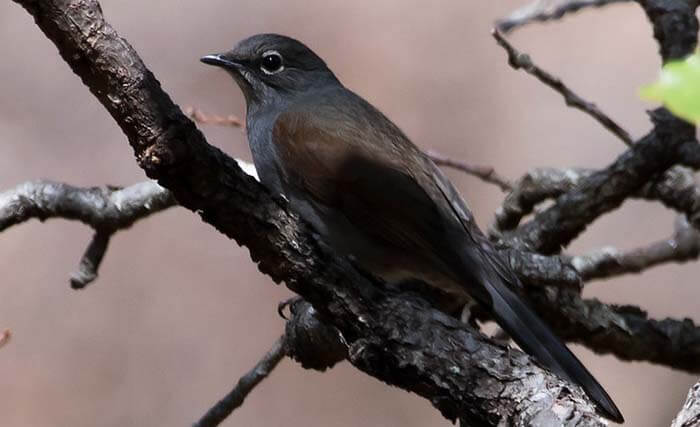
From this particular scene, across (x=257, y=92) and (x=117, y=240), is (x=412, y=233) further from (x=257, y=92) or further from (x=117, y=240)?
(x=117, y=240)

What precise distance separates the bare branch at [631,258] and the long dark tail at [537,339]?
2.50 ft

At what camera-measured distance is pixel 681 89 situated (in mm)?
1209

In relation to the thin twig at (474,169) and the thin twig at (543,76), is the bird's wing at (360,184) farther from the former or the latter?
the thin twig at (543,76)

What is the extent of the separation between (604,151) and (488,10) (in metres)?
1.21

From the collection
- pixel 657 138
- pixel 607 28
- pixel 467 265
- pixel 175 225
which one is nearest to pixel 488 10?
pixel 607 28

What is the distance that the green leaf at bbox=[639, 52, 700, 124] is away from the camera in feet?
3.92

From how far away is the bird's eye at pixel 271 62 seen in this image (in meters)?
5.13

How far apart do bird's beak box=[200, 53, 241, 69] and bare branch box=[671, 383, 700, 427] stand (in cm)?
293

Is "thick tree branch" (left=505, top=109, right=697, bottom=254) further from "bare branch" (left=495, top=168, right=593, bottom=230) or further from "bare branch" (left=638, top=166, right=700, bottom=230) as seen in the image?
"bare branch" (left=638, top=166, right=700, bottom=230)

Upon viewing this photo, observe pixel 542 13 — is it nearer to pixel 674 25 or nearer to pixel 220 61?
pixel 674 25

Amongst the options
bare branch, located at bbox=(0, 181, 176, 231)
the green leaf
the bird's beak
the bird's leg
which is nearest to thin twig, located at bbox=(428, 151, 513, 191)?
the bird's leg

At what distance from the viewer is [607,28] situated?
23.3 feet

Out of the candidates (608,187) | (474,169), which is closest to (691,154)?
(608,187)

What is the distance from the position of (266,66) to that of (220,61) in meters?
0.26
